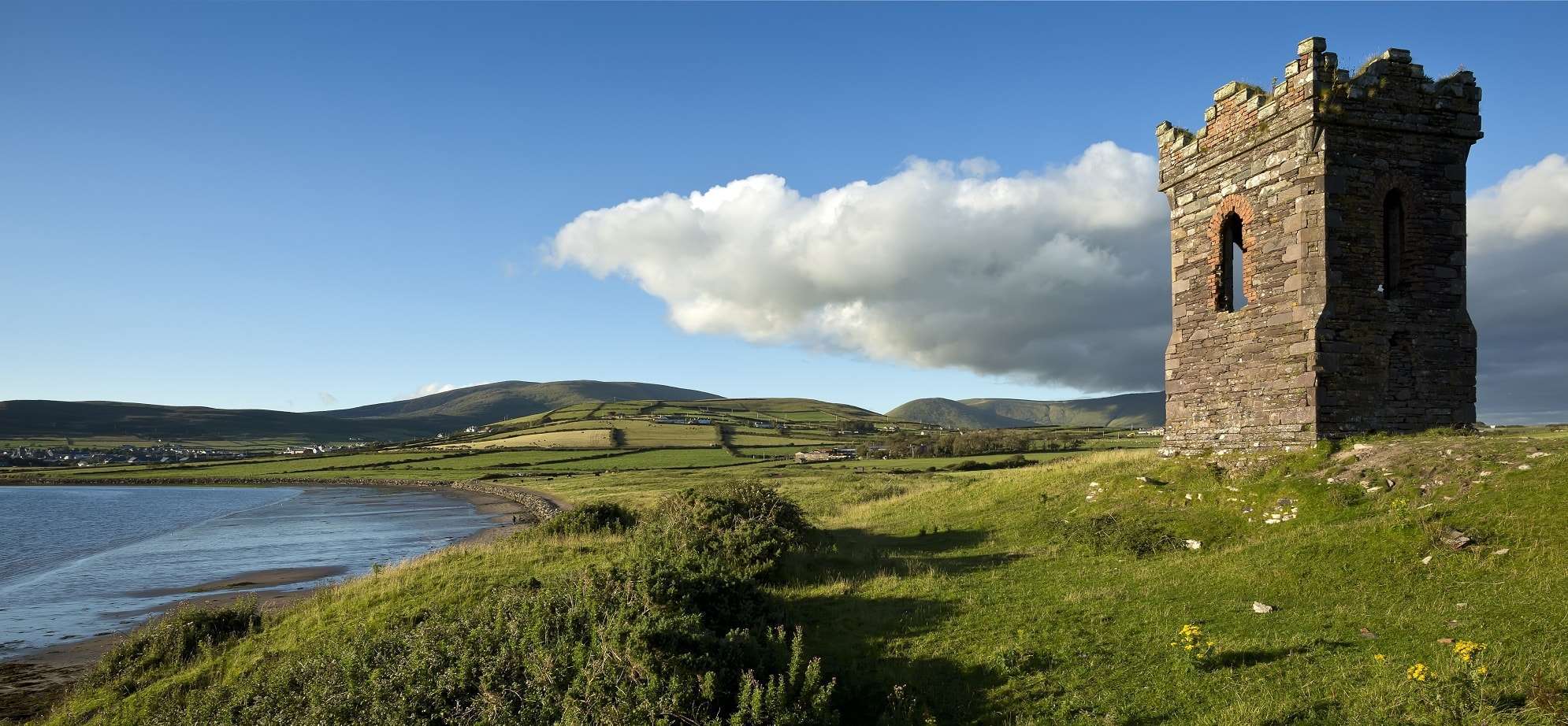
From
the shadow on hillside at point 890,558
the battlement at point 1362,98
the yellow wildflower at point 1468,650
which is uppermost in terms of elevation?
the battlement at point 1362,98

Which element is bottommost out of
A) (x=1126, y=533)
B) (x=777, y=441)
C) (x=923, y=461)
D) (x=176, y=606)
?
(x=176, y=606)

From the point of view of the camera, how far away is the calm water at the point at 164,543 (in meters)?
25.5

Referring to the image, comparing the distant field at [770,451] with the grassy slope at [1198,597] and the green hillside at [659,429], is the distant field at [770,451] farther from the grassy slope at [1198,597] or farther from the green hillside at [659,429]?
the grassy slope at [1198,597]

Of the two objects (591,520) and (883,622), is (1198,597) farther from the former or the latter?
(591,520)

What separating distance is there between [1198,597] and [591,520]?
71.0 ft

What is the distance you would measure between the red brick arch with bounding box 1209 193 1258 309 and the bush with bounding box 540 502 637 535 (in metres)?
20.0

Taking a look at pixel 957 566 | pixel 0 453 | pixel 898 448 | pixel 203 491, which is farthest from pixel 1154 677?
pixel 0 453

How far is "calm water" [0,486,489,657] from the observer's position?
25469mm

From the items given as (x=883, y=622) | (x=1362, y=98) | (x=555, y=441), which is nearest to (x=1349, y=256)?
(x=1362, y=98)

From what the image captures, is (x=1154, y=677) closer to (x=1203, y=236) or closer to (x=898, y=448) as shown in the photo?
(x=1203, y=236)

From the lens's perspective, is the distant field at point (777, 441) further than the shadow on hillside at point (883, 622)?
Yes

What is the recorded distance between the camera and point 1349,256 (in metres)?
16.8

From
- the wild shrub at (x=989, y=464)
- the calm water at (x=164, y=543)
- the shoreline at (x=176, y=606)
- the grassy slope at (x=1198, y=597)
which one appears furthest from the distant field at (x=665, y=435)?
the grassy slope at (x=1198, y=597)

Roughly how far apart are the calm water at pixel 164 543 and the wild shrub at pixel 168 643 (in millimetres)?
5211
